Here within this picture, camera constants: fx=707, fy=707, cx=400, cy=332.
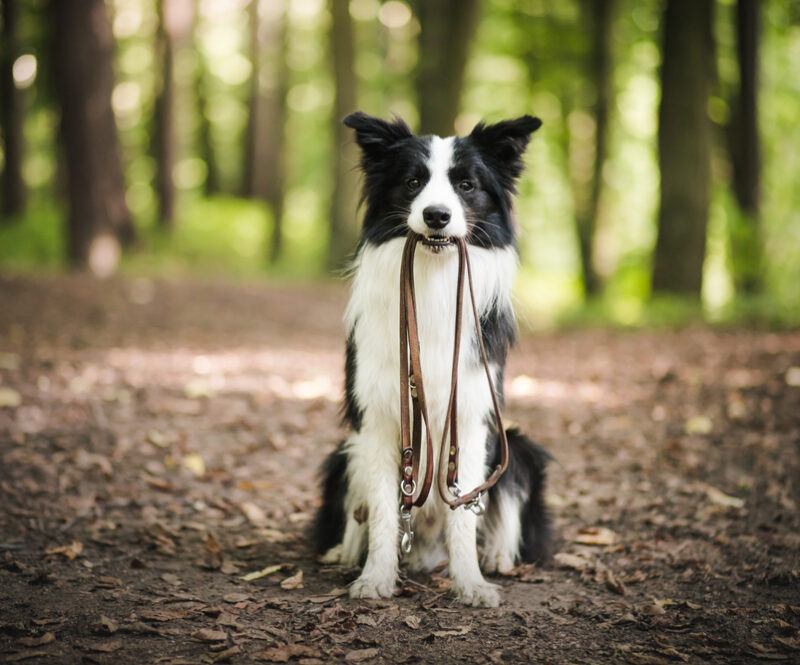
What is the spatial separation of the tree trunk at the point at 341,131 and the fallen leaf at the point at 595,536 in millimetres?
10363

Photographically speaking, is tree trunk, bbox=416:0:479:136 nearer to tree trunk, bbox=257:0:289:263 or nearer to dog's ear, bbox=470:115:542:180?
tree trunk, bbox=257:0:289:263

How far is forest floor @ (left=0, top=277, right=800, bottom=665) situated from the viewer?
282 centimetres

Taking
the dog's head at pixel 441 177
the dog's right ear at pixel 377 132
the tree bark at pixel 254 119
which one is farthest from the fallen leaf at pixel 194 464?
the tree bark at pixel 254 119

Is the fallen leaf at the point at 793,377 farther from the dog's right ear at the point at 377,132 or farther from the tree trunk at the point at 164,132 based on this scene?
the tree trunk at the point at 164,132

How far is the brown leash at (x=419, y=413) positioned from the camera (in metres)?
3.14

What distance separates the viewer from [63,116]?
1109cm

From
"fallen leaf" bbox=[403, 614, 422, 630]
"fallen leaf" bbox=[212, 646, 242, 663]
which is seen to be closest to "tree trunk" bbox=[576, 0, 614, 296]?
"fallen leaf" bbox=[403, 614, 422, 630]

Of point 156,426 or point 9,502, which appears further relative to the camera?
point 156,426

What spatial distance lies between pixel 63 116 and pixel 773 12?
1346 cm

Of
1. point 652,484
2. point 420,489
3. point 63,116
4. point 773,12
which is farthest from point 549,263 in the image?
point 420,489

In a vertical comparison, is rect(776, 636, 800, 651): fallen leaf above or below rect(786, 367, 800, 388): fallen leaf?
below

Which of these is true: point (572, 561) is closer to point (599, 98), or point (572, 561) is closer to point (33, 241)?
point (599, 98)

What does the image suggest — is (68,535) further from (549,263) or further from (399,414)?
(549,263)

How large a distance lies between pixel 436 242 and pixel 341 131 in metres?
12.3
